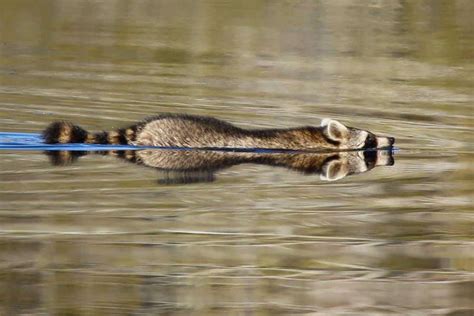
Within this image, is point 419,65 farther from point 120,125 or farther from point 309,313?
point 309,313

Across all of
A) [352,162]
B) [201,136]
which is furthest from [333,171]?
[201,136]

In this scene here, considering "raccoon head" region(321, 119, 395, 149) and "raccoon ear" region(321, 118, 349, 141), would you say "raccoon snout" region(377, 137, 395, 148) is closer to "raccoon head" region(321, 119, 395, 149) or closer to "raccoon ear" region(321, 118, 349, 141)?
"raccoon head" region(321, 119, 395, 149)

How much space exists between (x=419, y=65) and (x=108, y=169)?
27.2ft

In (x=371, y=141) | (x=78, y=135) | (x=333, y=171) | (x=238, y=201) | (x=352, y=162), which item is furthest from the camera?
(x=371, y=141)

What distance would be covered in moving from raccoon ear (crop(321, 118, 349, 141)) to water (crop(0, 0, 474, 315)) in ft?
1.97

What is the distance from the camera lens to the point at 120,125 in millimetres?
14469

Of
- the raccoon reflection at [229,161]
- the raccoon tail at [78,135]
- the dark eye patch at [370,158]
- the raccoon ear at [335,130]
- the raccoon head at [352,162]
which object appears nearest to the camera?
the raccoon reflection at [229,161]

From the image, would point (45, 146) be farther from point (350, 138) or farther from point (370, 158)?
point (370, 158)

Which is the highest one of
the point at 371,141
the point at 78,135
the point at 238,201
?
the point at 78,135

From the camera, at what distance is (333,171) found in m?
12.5

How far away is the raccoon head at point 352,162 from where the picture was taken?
12.4m

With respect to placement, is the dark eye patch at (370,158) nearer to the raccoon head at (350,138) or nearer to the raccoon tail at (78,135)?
the raccoon head at (350,138)

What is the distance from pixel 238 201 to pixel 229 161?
147cm

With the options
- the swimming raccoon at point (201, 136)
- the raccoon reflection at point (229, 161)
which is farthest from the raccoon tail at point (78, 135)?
the raccoon reflection at point (229, 161)
